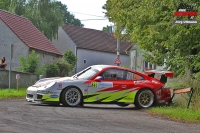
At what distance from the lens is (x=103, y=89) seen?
1572 centimetres

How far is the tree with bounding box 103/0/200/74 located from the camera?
19344 millimetres

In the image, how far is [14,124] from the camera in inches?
372

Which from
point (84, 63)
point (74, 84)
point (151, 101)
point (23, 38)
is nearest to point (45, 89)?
point (74, 84)

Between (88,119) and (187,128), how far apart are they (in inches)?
91.9

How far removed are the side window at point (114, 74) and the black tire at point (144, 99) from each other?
82 cm

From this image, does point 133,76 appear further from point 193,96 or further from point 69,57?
point 69,57

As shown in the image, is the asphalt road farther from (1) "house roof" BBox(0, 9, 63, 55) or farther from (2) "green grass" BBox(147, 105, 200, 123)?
(1) "house roof" BBox(0, 9, 63, 55)

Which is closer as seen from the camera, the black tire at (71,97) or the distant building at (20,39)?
the black tire at (71,97)

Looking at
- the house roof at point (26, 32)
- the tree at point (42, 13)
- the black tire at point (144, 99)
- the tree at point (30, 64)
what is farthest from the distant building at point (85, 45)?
the black tire at point (144, 99)

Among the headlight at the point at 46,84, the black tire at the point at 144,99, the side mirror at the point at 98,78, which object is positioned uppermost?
the side mirror at the point at 98,78

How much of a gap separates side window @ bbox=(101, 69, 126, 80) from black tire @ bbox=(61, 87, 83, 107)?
113cm

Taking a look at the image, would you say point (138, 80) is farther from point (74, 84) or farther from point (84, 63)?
point (84, 63)

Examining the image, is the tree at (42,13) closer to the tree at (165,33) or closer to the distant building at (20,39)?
the distant building at (20,39)

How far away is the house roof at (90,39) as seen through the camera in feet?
212
